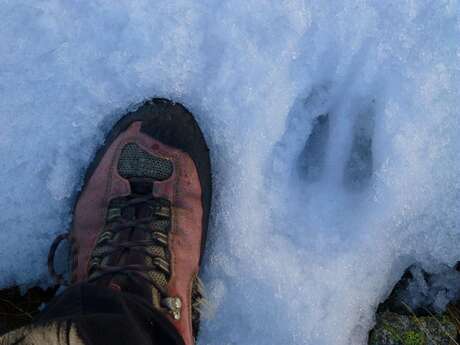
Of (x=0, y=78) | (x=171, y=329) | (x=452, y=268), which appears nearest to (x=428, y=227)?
(x=452, y=268)

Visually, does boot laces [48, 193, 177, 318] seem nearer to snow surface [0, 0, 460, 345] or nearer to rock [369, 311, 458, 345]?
snow surface [0, 0, 460, 345]

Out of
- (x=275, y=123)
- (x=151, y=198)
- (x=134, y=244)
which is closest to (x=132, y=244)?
(x=134, y=244)

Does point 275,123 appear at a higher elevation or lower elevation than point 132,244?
higher

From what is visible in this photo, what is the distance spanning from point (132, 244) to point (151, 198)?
17 cm

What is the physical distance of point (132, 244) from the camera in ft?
5.77

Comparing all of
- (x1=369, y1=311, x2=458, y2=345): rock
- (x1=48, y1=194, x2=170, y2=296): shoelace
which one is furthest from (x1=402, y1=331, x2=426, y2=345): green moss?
(x1=48, y1=194, x2=170, y2=296): shoelace

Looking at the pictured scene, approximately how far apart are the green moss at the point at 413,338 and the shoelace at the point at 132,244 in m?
0.79

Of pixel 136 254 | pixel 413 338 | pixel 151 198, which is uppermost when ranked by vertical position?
pixel 151 198

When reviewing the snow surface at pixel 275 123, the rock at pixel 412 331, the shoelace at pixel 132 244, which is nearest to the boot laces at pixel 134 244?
the shoelace at pixel 132 244

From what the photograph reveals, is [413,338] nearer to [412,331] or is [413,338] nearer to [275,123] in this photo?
[412,331]

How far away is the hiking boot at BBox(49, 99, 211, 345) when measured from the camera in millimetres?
1794

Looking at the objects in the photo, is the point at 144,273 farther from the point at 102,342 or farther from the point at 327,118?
the point at 327,118

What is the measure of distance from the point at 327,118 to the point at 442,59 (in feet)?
1.35

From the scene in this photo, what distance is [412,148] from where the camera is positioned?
181cm
